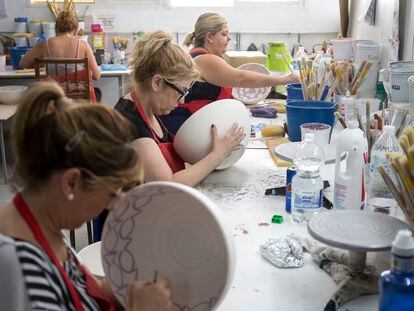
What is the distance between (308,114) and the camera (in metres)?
2.22

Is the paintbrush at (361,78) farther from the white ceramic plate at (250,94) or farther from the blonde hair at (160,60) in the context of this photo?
the blonde hair at (160,60)

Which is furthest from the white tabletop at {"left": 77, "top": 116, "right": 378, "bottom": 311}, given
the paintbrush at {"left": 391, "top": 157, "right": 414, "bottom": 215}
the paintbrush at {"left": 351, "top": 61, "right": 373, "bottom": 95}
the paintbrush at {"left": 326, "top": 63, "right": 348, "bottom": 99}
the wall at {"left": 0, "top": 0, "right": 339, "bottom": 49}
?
the wall at {"left": 0, "top": 0, "right": 339, "bottom": 49}

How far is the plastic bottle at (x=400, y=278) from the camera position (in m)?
0.83

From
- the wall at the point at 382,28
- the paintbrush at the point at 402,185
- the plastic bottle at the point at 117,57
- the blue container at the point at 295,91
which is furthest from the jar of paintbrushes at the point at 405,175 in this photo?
the plastic bottle at the point at 117,57

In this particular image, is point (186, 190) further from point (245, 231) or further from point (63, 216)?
point (245, 231)

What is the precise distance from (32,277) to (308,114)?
1602mm

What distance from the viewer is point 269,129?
2.52m

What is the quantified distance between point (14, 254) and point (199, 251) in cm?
35

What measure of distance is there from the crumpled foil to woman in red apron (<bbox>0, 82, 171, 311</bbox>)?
1.34 ft

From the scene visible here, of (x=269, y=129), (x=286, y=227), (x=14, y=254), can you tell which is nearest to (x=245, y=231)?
(x=286, y=227)

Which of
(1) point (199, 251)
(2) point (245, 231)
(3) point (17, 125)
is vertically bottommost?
(2) point (245, 231)

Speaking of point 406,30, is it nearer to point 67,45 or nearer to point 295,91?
point 295,91

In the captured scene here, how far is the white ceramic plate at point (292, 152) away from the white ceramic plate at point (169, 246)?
2.77ft

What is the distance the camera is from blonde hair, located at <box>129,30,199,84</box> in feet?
5.70
